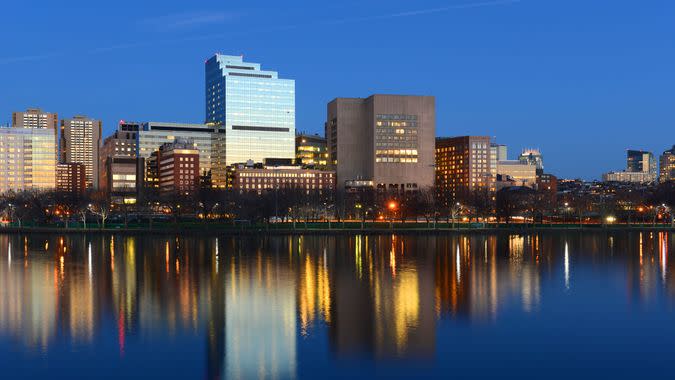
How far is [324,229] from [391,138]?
105658 millimetres

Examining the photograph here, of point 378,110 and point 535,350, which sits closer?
point 535,350

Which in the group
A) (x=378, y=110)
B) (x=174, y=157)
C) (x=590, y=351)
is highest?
(x=378, y=110)

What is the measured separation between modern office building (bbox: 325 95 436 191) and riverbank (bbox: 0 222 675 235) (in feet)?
294

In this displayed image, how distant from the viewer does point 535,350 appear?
19.7 metres

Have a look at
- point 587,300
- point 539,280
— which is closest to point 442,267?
point 539,280

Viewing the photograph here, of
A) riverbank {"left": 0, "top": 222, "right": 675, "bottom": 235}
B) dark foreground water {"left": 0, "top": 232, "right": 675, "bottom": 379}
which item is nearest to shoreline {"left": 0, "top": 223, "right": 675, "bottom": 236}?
riverbank {"left": 0, "top": 222, "right": 675, "bottom": 235}

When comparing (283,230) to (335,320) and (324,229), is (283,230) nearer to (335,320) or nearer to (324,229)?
(324,229)

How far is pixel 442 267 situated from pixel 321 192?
88768 mm

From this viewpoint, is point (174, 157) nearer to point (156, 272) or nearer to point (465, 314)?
point (156, 272)

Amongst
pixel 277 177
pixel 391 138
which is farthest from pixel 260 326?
pixel 391 138

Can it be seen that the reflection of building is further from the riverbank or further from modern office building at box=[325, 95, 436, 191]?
modern office building at box=[325, 95, 436, 191]

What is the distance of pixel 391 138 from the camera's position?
193 meters

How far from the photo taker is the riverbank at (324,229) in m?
87.6

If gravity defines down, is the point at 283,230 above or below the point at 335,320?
above
